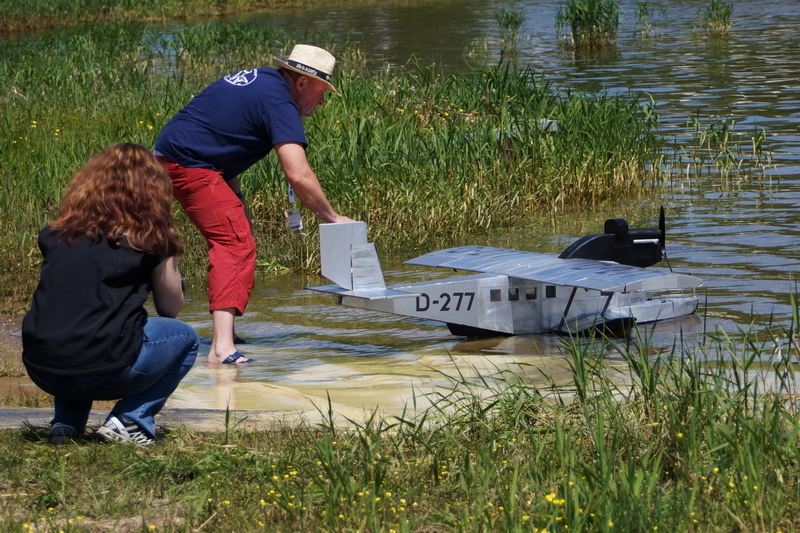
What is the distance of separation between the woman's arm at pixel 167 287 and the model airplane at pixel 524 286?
168cm

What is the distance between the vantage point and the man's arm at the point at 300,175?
5488mm

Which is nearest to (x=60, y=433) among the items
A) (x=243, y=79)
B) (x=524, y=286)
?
(x=243, y=79)

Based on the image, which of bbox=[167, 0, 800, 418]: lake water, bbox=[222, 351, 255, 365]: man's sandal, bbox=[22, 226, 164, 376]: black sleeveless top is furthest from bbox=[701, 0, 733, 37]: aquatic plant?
bbox=[22, 226, 164, 376]: black sleeveless top

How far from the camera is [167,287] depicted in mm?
3902

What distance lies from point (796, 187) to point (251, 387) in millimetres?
8182

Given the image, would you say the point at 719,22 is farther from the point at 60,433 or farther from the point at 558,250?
the point at 60,433

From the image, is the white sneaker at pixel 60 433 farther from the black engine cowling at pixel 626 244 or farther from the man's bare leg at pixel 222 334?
the black engine cowling at pixel 626 244

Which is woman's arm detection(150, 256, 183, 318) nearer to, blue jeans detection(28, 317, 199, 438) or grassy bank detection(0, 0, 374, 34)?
blue jeans detection(28, 317, 199, 438)

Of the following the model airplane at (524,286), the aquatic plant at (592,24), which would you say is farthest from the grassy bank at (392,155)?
the aquatic plant at (592,24)

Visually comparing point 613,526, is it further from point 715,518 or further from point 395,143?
point 395,143

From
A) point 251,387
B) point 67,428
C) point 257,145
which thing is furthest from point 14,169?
point 67,428

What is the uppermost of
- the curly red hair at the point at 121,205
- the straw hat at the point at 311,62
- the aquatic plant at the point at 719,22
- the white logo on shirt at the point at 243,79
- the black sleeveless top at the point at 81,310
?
the aquatic plant at the point at 719,22

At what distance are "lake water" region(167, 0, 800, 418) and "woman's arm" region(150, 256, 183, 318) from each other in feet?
2.80

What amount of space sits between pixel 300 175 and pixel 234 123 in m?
0.56
